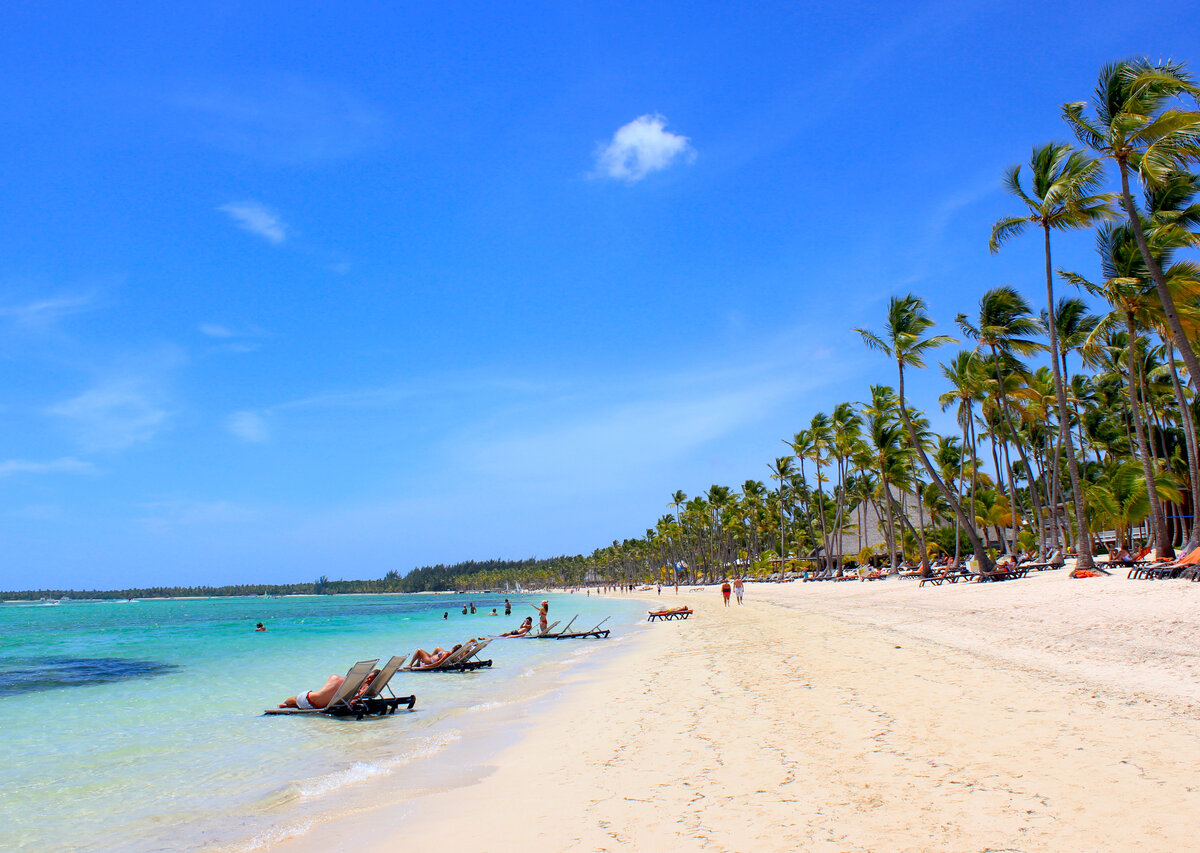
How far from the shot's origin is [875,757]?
6.02 m

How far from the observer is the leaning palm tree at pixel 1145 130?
49.4 feet

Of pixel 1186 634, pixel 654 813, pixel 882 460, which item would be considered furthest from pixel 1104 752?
pixel 882 460

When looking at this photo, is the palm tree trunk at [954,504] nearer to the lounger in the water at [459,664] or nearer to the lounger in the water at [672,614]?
the lounger in the water at [672,614]

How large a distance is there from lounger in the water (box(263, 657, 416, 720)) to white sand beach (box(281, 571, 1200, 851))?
8.97ft

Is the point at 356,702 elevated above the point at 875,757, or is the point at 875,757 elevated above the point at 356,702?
the point at 875,757

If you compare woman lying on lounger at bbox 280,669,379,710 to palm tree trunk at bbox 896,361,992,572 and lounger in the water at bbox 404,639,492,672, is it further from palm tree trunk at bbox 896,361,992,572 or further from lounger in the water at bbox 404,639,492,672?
palm tree trunk at bbox 896,361,992,572

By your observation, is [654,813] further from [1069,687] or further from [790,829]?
[1069,687]

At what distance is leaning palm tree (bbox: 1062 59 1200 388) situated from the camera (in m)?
15.1

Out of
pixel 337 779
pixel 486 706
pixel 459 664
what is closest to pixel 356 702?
pixel 486 706

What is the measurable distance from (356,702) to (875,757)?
27.9ft

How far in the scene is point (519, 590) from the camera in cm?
18812

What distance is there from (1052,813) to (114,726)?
13744 mm

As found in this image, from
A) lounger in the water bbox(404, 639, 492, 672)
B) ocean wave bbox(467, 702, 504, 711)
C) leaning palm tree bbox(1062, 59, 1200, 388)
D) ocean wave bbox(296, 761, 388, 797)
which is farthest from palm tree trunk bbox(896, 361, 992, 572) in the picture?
ocean wave bbox(296, 761, 388, 797)

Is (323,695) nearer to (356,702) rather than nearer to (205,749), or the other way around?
(356,702)
